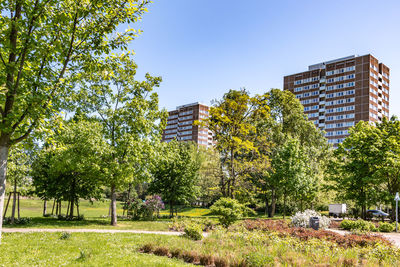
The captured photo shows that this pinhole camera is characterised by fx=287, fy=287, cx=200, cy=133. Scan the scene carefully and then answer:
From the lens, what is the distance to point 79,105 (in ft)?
70.7

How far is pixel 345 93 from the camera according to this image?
280 ft

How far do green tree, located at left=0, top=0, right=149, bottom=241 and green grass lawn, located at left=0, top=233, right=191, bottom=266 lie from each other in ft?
10.1

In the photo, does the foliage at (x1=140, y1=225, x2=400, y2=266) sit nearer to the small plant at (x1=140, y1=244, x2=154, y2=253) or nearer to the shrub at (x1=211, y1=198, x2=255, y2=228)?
the small plant at (x1=140, y1=244, x2=154, y2=253)

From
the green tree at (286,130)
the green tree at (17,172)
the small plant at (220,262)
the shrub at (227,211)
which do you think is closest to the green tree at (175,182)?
the green tree at (286,130)

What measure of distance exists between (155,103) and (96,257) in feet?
46.8

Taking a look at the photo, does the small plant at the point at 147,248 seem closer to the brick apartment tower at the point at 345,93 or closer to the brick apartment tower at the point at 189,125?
the brick apartment tower at the point at 345,93

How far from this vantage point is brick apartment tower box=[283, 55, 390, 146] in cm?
8175

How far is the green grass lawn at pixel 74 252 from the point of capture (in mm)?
8172

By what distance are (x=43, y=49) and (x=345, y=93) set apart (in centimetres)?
9259

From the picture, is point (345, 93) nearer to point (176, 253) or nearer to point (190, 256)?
point (176, 253)

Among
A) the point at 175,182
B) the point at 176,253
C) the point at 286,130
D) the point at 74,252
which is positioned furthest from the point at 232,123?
the point at 286,130

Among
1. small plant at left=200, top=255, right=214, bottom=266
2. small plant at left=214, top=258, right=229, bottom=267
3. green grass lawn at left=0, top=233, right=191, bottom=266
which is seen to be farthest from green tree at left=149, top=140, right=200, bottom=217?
small plant at left=214, top=258, right=229, bottom=267

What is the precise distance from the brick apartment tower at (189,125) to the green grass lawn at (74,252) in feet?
370

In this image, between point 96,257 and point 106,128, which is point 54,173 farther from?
point 96,257
